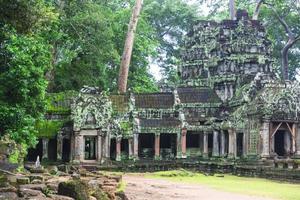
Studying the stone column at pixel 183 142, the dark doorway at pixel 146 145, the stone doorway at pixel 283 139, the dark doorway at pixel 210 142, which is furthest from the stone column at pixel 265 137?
the dark doorway at pixel 146 145

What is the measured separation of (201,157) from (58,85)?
13974 millimetres

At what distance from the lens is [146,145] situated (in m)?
39.5

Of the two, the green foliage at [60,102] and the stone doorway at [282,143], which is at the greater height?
the green foliage at [60,102]

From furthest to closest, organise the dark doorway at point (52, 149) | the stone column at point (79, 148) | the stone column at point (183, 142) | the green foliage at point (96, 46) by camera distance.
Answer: the green foliage at point (96, 46) → the stone column at point (183, 142) → the dark doorway at point (52, 149) → the stone column at point (79, 148)

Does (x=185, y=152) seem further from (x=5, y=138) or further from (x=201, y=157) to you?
(x=5, y=138)

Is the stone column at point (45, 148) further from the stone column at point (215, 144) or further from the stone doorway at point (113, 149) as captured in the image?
the stone column at point (215, 144)

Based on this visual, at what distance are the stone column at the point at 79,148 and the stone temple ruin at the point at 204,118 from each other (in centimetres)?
6

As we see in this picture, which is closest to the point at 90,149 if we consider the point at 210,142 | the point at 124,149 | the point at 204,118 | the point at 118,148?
the point at 124,149

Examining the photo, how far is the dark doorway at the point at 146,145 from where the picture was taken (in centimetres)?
3841

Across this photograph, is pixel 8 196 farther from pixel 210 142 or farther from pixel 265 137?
pixel 210 142

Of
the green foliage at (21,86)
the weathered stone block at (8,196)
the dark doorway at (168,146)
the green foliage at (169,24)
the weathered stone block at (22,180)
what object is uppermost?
the green foliage at (169,24)

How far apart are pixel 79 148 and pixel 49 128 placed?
2.49 meters

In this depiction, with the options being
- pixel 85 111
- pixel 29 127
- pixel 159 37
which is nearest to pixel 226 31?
pixel 85 111

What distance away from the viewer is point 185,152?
123ft
